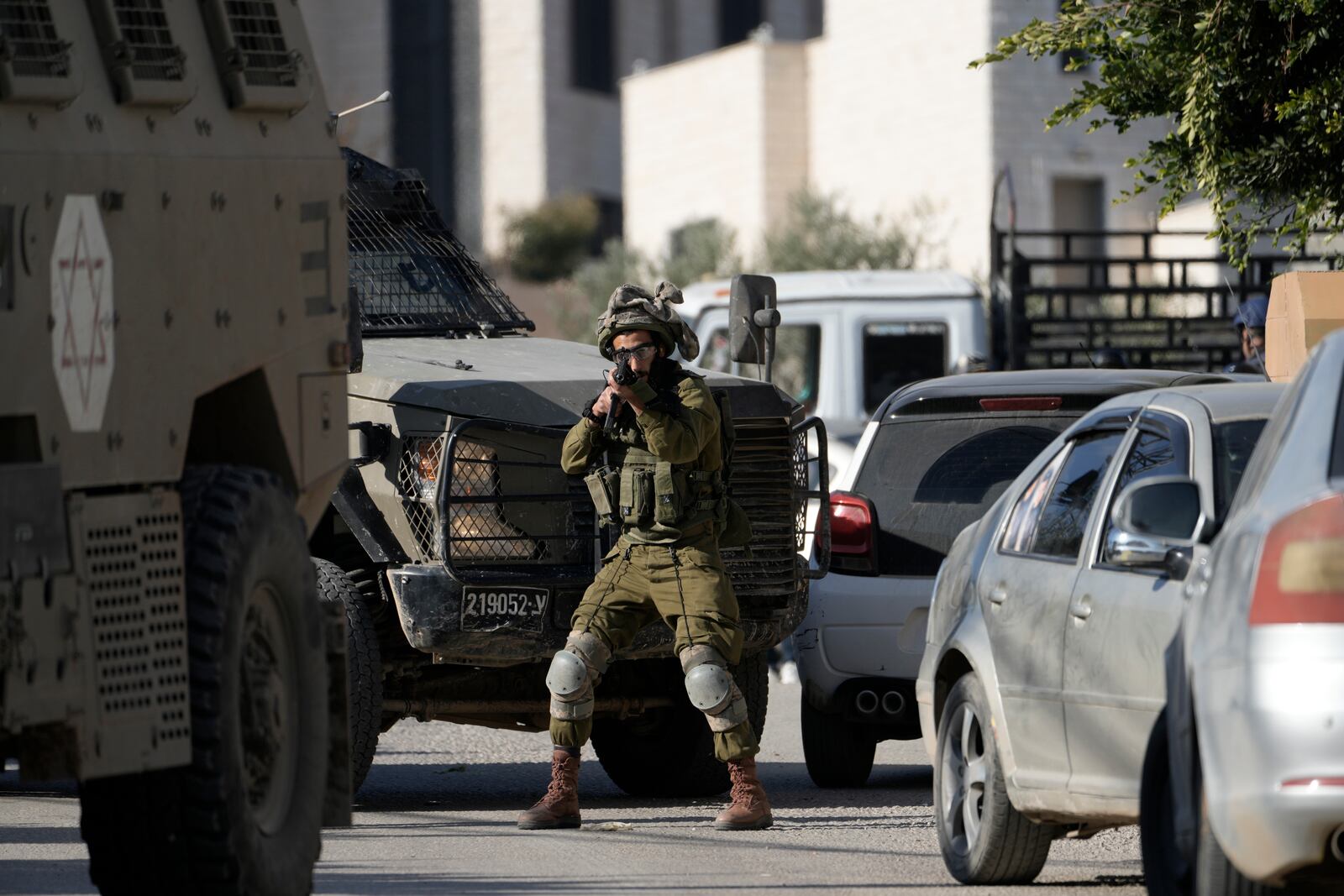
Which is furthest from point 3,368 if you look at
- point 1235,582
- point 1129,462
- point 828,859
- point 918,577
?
point 918,577

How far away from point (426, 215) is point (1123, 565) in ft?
18.1

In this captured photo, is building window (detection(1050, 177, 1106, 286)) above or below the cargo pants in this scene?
above

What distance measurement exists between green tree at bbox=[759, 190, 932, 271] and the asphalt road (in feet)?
80.7

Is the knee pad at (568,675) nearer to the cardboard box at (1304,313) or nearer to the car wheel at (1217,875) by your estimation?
the cardboard box at (1304,313)

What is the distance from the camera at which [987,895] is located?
7.71m

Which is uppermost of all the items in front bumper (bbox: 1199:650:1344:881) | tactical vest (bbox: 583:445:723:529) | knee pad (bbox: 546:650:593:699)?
tactical vest (bbox: 583:445:723:529)

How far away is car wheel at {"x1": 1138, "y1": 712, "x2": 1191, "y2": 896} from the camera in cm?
651

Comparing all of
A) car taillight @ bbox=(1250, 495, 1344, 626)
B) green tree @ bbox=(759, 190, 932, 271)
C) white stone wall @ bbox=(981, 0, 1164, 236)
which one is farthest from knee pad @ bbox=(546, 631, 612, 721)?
white stone wall @ bbox=(981, 0, 1164, 236)

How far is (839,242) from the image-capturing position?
36.9 meters

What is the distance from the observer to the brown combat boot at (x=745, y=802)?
31.1ft

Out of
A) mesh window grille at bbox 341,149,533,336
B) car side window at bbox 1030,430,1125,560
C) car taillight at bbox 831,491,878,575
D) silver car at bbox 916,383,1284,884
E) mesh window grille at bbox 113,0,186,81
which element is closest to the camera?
mesh window grille at bbox 113,0,186,81

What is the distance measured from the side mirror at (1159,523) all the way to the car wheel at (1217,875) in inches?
29.3

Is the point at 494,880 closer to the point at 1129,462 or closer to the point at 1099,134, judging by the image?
the point at 1129,462

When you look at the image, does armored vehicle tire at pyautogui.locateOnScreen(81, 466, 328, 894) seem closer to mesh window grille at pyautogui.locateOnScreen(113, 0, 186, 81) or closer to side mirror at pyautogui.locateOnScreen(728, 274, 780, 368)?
mesh window grille at pyautogui.locateOnScreen(113, 0, 186, 81)
